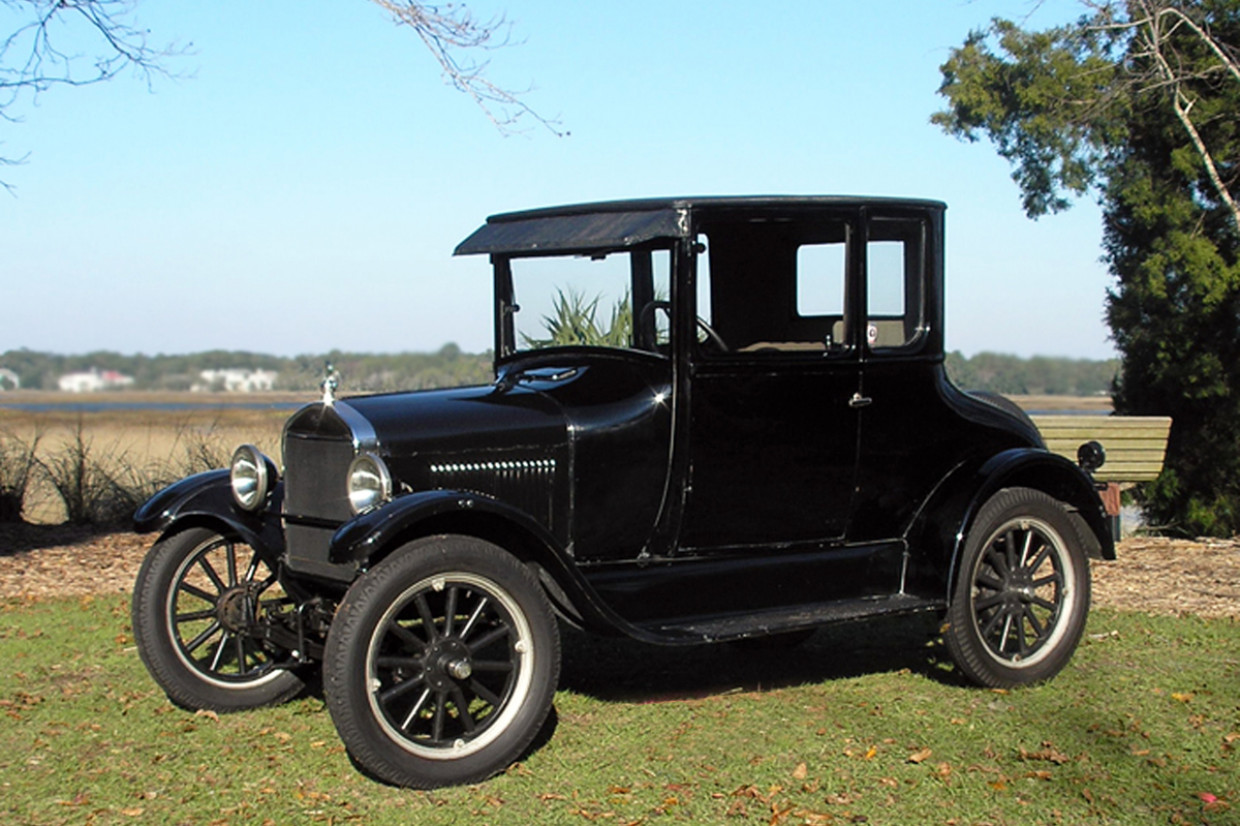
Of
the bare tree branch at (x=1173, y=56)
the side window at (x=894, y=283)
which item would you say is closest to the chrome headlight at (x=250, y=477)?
the side window at (x=894, y=283)

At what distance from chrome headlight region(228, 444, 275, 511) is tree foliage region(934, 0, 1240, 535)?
11.1 m

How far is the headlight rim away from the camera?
5.01 m

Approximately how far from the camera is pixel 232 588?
584 centimetres

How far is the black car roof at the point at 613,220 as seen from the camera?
5566 mm

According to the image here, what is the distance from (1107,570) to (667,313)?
4900mm

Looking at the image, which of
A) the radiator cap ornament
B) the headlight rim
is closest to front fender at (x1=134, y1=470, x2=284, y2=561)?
the radiator cap ornament

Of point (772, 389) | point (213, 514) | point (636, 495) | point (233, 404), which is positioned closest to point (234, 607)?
point (213, 514)

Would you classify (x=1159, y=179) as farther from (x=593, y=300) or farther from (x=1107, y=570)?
(x=593, y=300)

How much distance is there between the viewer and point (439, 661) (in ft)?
16.0

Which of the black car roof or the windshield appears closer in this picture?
the black car roof

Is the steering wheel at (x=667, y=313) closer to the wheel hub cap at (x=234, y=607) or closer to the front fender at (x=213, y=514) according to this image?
the front fender at (x=213, y=514)

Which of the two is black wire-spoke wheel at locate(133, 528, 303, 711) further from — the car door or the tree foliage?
the tree foliage

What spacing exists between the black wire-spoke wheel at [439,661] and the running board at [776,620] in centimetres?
58

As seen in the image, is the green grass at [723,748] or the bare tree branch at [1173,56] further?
the bare tree branch at [1173,56]
